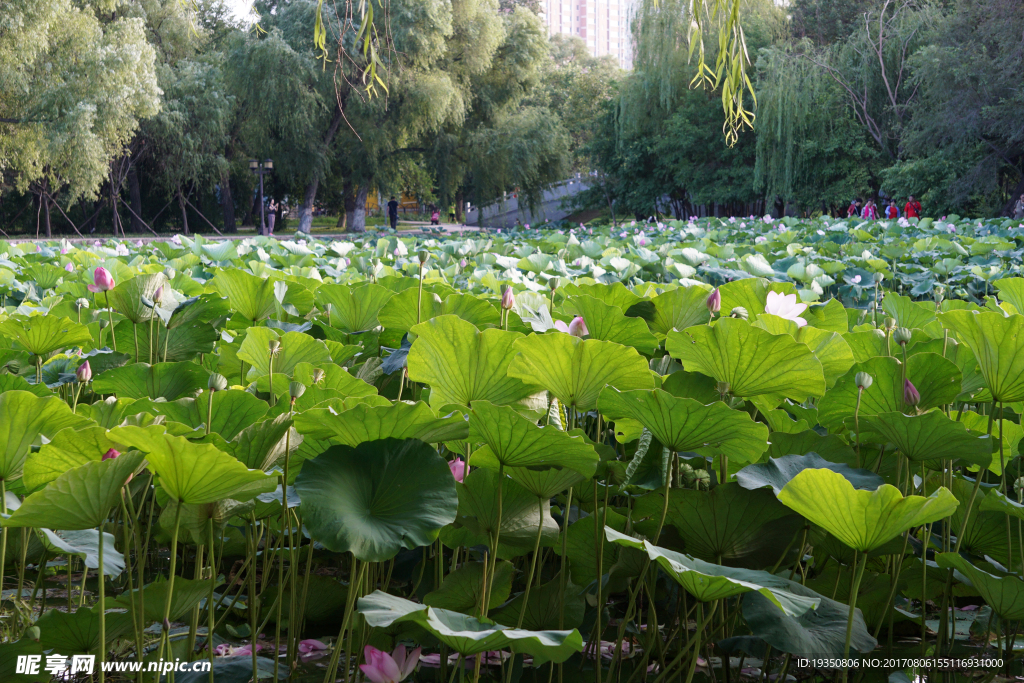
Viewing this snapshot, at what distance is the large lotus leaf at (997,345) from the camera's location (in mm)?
865

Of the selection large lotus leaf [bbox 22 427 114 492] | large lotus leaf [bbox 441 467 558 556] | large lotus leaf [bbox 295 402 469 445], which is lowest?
large lotus leaf [bbox 441 467 558 556]

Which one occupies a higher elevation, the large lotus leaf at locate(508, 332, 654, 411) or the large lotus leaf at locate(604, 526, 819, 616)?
the large lotus leaf at locate(508, 332, 654, 411)

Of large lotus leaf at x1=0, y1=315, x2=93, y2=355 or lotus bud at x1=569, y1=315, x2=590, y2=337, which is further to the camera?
large lotus leaf at x1=0, y1=315, x2=93, y2=355

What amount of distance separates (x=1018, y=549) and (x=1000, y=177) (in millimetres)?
18251

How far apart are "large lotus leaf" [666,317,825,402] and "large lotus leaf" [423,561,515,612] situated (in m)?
0.33

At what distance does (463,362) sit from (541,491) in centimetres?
17

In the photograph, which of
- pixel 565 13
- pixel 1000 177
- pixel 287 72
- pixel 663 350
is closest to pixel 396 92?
pixel 287 72

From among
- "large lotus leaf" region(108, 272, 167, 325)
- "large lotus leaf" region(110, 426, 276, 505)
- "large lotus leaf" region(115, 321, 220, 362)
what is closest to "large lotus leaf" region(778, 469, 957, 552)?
"large lotus leaf" region(110, 426, 276, 505)

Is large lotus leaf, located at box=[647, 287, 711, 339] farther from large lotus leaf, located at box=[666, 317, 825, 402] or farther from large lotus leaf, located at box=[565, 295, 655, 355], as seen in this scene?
large lotus leaf, located at box=[666, 317, 825, 402]

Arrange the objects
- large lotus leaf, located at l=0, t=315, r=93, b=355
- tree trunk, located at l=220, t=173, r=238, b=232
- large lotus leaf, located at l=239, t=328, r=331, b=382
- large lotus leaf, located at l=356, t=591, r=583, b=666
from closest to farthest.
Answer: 1. large lotus leaf, located at l=356, t=591, r=583, b=666
2. large lotus leaf, located at l=239, t=328, r=331, b=382
3. large lotus leaf, located at l=0, t=315, r=93, b=355
4. tree trunk, located at l=220, t=173, r=238, b=232

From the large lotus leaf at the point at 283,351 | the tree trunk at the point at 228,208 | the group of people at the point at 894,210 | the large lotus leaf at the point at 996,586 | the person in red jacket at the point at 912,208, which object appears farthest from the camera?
the tree trunk at the point at 228,208

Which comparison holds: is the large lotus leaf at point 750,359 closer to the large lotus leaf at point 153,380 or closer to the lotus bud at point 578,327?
the lotus bud at point 578,327

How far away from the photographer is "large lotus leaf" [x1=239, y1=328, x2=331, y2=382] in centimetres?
113

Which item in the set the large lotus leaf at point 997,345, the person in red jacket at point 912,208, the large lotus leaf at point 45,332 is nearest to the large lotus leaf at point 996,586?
the large lotus leaf at point 997,345
